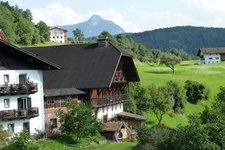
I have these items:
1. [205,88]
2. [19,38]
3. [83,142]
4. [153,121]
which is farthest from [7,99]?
[19,38]

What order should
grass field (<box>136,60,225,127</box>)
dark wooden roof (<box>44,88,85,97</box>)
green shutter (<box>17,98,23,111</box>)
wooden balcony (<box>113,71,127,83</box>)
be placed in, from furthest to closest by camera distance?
grass field (<box>136,60,225,127</box>), wooden balcony (<box>113,71,127,83</box>), dark wooden roof (<box>44,88,85,97</box>), green shutter (<box>17,98,23,111</box>)

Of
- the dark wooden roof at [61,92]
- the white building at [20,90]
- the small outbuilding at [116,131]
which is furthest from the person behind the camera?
the small outbuilding at [116,131]

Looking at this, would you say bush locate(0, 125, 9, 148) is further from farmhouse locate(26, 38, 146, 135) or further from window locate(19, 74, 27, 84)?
farmhouse locate(26, 38, 146, 135)

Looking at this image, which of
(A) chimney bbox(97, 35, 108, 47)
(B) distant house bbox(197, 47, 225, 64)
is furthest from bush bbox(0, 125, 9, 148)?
(B) distant house bbox(197, 47, 225, 64)

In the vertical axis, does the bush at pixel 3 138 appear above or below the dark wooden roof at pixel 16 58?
below

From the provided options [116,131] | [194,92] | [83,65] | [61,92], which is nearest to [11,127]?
[61,92]

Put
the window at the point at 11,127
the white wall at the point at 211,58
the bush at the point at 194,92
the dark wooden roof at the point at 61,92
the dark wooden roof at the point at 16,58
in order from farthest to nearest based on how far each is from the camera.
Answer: the white wall at the point at 211,58, the bush at the point at 194,92, the dark wooden roof at the point at 61,92, the dark wooden roof at the point at 16,58, the window at the point at 11,127

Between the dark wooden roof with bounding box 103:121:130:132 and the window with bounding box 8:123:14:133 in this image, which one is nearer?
the window with bounding box 8:123:14:133

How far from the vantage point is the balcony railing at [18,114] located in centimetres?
4586

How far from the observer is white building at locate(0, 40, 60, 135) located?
46.8 meters

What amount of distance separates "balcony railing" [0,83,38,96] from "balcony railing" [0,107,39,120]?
1694mm

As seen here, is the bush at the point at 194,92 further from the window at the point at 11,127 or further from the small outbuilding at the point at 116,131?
the window at the point at 11,127

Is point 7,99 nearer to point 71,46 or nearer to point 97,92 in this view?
point 97,92

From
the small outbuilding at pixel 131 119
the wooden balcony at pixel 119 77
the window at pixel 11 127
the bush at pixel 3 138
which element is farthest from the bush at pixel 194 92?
the bush at pixel 3 138
